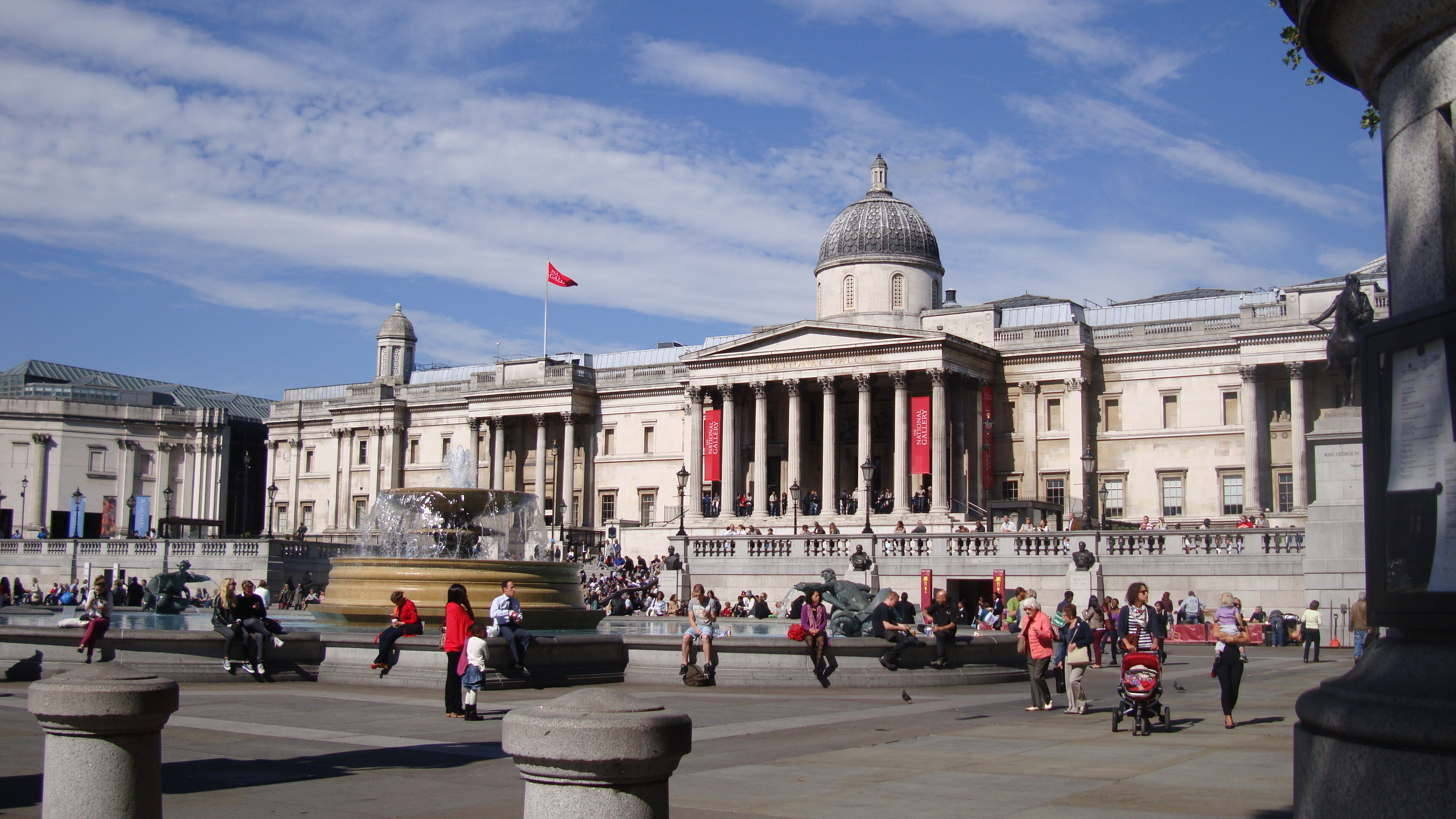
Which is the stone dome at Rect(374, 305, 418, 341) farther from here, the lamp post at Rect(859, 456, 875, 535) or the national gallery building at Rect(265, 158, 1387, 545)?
the lamp post at Rect(859, 456, 875, 535)

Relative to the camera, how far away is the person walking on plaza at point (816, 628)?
810 inches

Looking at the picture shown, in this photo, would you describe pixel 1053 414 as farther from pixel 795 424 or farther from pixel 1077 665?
pixel 1077 665

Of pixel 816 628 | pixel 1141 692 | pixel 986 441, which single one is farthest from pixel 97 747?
pixel 986 441

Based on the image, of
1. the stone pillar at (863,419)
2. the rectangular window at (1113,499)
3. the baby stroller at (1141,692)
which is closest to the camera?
the baby stroller at (1141,692)

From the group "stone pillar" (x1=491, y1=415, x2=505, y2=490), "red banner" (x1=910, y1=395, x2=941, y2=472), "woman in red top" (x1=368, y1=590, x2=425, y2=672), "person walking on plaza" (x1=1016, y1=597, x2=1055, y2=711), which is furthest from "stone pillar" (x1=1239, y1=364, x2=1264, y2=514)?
"woman in red top" (x1=368, y1=590, x2=425, y2=672)

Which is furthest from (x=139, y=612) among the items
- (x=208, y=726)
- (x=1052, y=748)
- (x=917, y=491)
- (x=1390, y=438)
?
(x=917, y=491)

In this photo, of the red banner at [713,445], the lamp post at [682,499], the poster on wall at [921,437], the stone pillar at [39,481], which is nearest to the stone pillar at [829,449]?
the poster on wall at [921,437]

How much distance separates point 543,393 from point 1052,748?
67.0 meters

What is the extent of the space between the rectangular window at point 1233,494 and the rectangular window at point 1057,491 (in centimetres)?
725

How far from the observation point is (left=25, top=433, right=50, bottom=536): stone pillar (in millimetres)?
87000

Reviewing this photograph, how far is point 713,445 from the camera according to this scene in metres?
67.2

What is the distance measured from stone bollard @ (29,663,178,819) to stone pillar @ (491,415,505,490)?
71515mm

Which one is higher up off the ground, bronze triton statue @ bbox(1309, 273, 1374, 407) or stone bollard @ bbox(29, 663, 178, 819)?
bronze triton statue @ bbox(1309, 273, 1374, 407)

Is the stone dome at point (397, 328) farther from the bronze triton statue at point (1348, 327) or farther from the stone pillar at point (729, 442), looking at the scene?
the bronze triton statue at point (1348, 327)
